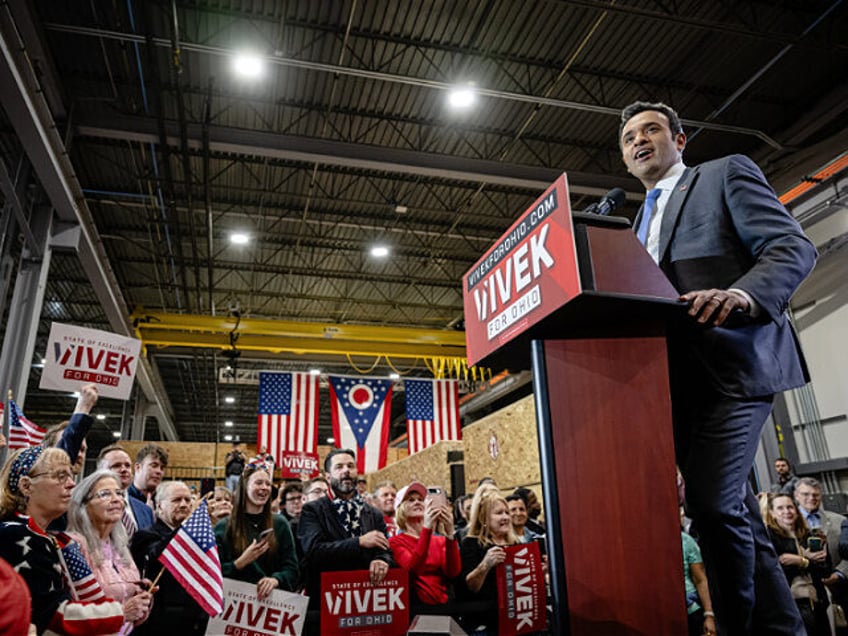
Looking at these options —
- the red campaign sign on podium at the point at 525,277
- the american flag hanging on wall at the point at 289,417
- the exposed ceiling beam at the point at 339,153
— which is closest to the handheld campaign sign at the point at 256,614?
the red campaign sign on podium at the point at 525,277

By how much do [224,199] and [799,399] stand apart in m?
10.3

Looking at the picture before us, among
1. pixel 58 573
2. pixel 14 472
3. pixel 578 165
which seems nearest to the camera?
pixel 58 573

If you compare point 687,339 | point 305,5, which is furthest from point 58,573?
point 305,5

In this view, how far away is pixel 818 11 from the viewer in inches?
306

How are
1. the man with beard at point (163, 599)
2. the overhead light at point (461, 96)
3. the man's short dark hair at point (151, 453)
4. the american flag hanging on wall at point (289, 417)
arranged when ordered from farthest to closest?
the american flag hanging on wall at point (289, 417) < the overhead light at point (461, 96) < the man's short dark hair at point (151, 453) < the man with beard at point (163, 599)

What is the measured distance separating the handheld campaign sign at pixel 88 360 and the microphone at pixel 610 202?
5.20 m

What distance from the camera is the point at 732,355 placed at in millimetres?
1262

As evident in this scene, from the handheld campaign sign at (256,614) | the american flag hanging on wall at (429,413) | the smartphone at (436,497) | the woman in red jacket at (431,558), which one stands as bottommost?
the handheld campaign sign at (256,614)

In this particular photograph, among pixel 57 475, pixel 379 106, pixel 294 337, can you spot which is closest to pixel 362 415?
pixel 294 337

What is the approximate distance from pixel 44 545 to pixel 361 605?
Answer: 6.01 ft

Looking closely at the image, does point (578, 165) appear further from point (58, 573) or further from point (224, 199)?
point (58, 573)

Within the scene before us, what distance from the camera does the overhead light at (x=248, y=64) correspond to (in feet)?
23.7

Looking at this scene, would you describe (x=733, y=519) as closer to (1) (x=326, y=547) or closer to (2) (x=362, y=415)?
(1) (x=326, y=547)

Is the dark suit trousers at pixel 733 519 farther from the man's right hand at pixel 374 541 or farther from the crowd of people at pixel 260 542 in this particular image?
the man's right hand at pixel 374 541
